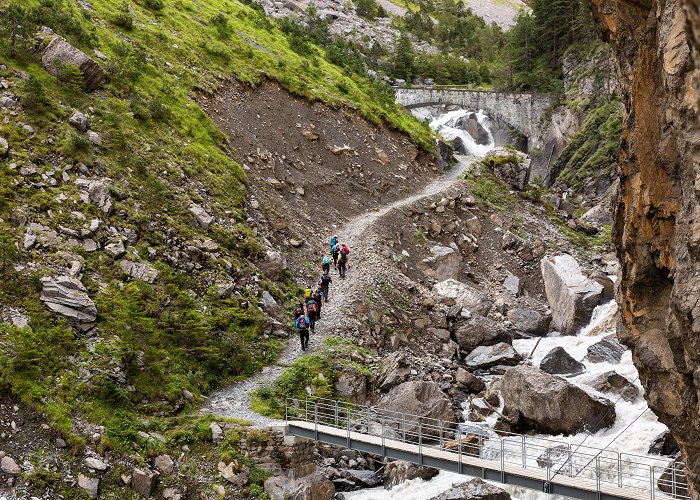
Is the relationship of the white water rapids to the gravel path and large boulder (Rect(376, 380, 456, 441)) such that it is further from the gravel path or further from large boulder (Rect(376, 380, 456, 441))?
the gravel path

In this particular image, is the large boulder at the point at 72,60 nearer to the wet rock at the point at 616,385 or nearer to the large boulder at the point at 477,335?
the large boulder at the point at 477,335

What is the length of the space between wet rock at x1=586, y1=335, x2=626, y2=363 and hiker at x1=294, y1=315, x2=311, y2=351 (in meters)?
12.8

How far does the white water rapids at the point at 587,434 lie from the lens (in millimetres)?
21703

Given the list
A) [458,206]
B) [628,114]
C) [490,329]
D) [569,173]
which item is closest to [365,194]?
[458,206]

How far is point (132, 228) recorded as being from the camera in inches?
1069

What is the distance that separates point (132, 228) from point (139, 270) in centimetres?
222

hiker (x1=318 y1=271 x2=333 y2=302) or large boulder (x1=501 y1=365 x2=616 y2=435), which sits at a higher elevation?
hiker (x1=318 y1=271 x2=333 y2=302)

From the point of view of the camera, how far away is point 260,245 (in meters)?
31.6

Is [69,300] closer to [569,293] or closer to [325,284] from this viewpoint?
[325,284]

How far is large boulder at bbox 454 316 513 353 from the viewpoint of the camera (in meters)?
31.9

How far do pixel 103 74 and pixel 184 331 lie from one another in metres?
16.1

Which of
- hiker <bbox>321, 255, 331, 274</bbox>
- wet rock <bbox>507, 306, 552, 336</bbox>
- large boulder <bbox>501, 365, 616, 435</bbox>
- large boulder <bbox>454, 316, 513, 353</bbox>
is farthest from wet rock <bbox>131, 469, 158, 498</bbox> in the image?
wet rock <bbox>507, 306, 552, 336</bbox>

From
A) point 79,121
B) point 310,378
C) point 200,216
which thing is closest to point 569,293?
point 310,378

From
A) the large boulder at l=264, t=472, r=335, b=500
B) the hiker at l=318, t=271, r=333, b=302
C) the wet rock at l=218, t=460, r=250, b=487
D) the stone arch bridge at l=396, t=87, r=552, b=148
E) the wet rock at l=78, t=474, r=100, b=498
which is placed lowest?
the large boulder at l=264, t=472, r=335, b=500
